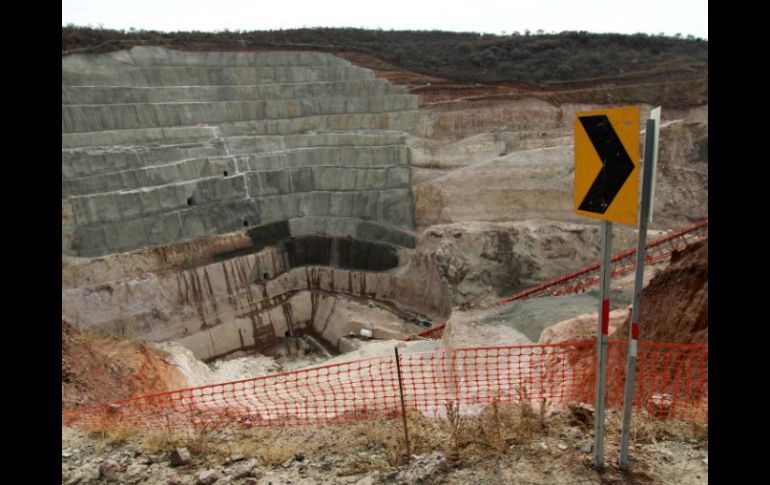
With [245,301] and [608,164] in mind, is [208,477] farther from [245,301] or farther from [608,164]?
[245,301]

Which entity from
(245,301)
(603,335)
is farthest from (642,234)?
(245,301)

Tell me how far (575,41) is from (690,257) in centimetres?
3678

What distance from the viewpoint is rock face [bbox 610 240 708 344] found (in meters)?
6.74

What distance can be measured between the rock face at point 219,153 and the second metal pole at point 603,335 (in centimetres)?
1843

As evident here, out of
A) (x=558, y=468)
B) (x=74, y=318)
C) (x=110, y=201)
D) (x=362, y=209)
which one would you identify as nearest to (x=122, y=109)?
(x=110, y=201)

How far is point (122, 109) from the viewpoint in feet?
78.2

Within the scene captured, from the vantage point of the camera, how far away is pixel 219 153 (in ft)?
78.5

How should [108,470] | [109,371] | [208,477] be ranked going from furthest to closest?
1. [109,371]
2. [108,470]
3. [208,477]

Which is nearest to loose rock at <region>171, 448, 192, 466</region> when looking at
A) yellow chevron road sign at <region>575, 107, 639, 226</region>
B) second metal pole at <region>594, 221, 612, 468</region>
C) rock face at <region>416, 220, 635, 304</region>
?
second metal pole at <region>594, 221, 612, 468</region>

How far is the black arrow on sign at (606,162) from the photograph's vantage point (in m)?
3.12

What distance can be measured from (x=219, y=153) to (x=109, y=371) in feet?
52.2

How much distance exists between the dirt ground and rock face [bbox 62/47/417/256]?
657 inches

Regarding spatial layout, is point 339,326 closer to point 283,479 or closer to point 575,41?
point 283,479

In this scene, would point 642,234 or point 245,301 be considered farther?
point 245,301
